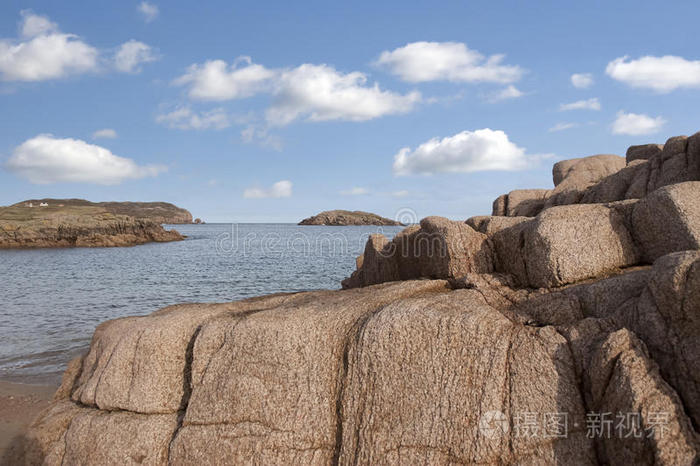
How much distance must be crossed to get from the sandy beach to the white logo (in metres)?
8.85

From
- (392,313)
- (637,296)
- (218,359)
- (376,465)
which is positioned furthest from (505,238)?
(218,359)

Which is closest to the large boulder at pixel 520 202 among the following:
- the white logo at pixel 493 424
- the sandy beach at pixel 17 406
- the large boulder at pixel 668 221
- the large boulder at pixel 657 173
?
the large boulder at pixel 657 173

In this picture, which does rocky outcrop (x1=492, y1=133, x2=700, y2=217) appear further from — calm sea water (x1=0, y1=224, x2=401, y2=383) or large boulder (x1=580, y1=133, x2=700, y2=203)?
calm sea water (x1=0, y1=224, x2=401, y2=383)

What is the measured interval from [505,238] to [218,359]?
645cm

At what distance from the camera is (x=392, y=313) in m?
6.95

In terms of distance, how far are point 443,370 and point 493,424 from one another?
920 mm

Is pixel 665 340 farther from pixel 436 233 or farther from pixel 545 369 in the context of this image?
pixel 436 233

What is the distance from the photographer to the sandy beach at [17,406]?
9.70m

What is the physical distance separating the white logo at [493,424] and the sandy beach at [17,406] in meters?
8.85

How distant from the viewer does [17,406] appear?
11148 millimetres

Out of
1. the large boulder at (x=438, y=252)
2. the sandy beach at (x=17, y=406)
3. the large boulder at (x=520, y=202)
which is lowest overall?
the sandy beach at (x=17, y=406)

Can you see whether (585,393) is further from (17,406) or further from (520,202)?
(520,202)

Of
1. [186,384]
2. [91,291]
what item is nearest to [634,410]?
[186,384]

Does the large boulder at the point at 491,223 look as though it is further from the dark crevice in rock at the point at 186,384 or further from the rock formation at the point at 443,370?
the dark crevice in rock at the point at 186,384
